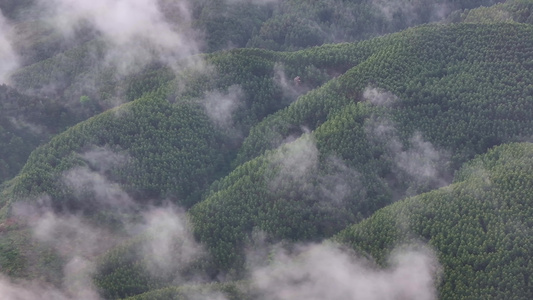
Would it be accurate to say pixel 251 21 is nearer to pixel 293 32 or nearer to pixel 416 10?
pixel 293 32

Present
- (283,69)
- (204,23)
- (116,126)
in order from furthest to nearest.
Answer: (204,23) → (283,69) → (116,126)

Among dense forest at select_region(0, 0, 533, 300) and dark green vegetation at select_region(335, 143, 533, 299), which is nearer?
dark green vegetation at select_region(335, 143, 533, 299)

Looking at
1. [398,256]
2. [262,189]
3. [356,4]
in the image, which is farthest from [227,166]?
[356,4]

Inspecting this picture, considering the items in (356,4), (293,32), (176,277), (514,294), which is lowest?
(514,294)

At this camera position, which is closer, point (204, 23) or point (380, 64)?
point (380, 64)

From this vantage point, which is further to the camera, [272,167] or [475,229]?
[272,167]

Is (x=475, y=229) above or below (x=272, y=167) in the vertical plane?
below

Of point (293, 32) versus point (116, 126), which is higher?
point (293, 32)

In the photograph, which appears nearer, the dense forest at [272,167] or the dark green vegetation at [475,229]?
the dark green vegetation at [475,229]
